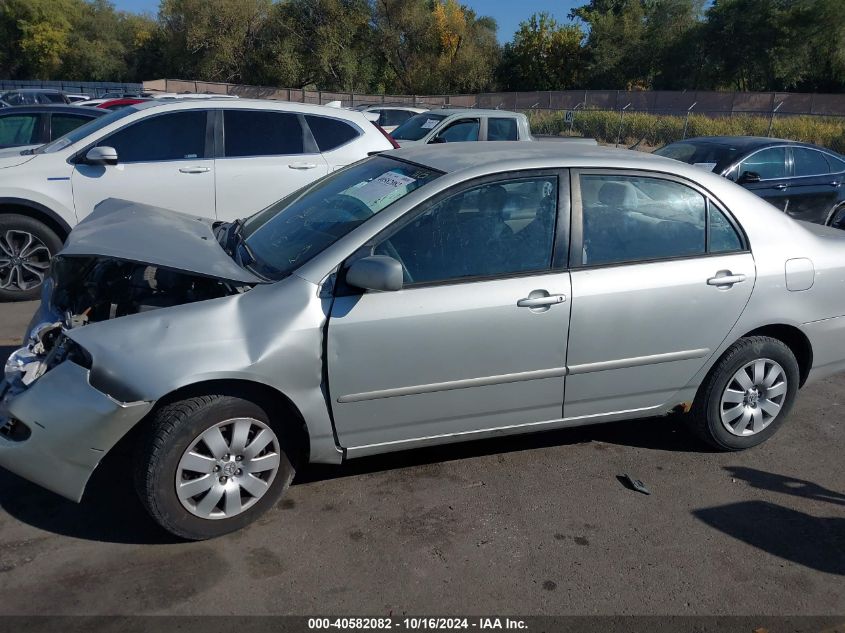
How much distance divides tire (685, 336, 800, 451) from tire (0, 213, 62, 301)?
5395 mm

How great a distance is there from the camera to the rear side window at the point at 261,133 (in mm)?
7273

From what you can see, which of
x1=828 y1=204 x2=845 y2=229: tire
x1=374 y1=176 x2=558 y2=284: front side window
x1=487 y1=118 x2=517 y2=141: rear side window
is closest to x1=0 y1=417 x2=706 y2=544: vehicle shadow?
x1=374 y1=176 x2=558 y2=284: front side window

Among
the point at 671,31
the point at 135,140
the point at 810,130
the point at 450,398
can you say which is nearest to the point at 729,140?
the point at 135,140

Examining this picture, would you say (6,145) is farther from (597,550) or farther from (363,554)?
(597,550)

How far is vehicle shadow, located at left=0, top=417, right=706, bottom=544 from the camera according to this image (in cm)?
346

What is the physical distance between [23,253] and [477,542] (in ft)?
16.9

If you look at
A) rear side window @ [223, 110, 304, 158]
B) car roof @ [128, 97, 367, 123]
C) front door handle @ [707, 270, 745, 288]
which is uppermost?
car roof @ [128, 97, 367, 123]

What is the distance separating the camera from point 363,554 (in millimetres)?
3371

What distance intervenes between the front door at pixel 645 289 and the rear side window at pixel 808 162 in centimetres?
685

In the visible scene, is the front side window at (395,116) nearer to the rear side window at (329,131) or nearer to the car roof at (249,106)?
the car roof at (249,106)

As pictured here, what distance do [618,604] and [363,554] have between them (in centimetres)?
109

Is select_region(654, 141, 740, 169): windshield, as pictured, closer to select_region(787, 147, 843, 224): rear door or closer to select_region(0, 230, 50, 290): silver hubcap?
select_region(787, 147, 843, 224): rear door

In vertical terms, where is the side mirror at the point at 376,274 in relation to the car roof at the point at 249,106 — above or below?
below

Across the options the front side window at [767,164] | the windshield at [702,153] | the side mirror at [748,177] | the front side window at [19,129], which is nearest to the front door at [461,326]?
the windshield at [702,153]
